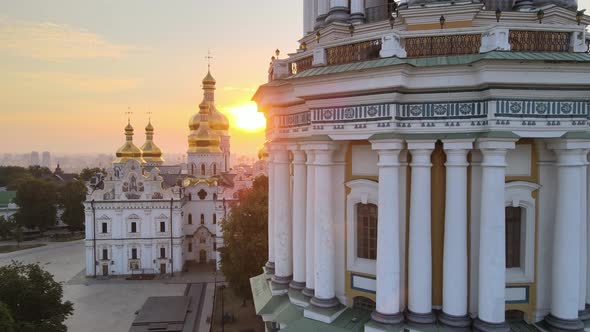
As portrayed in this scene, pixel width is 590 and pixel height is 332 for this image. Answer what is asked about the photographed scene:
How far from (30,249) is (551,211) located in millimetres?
53650

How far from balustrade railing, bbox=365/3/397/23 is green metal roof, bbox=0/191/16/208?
68.5 metres

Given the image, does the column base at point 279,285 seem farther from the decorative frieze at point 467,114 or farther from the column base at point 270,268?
the decorative frieze at point 467,114

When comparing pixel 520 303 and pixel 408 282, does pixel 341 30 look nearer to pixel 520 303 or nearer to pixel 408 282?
pixel 408 282

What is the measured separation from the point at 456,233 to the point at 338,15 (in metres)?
6.82

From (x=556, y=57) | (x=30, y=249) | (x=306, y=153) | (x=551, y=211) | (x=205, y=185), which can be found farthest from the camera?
(x=30, y=249)

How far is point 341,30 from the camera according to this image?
1124 centimetres

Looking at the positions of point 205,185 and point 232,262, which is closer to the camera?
point 232,262

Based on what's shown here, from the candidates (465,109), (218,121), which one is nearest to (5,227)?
(218,121)

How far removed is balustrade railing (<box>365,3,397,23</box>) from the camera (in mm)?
12531

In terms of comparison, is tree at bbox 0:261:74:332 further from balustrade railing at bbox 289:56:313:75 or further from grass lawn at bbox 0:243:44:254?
grass lawn at bbox 0:243:44:254

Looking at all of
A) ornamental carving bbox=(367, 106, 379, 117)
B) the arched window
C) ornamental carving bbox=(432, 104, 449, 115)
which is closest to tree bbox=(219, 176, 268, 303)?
the arched window

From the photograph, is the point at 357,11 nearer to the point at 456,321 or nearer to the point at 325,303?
the point at 325,303

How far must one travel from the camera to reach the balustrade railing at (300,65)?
11.7m

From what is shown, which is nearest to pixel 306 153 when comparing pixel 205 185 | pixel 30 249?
pixel 205 185
